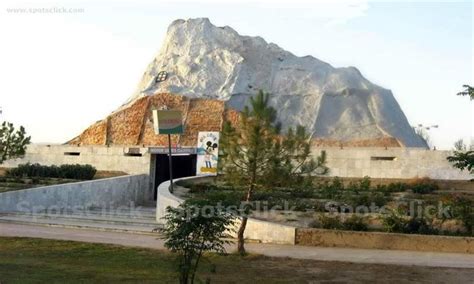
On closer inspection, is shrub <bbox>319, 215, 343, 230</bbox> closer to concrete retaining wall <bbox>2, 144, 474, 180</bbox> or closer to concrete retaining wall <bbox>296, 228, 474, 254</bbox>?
concrete retaining wall <bbox>296, 228, 474, 254</bbox>

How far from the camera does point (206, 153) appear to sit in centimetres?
2897

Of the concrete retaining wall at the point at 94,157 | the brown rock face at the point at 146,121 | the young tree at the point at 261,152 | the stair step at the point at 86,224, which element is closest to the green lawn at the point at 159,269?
the young tree at the point at 261,152

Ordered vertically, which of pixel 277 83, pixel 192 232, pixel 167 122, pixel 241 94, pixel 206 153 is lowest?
pixel 192 232

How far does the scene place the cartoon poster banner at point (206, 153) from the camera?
28.3 m

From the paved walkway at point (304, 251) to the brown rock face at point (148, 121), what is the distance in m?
31.8

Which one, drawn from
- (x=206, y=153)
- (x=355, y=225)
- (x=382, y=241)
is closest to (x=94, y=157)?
(x=206, y=153)

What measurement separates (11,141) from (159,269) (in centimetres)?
1454

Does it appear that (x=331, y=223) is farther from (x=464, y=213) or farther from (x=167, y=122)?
(x=167, y=122)

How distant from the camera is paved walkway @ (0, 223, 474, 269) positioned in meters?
11.2

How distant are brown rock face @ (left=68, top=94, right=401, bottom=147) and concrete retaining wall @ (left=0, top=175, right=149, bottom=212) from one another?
23.0m

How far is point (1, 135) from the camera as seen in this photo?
72.5 ft

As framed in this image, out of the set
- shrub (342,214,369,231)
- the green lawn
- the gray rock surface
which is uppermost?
the gray rock surface

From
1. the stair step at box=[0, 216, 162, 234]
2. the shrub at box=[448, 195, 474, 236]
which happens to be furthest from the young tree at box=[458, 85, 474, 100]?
the stair step at box=[0, 216, 162, 234]

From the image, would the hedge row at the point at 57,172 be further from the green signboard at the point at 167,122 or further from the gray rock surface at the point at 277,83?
the gray rock surface at the point at 277,83
